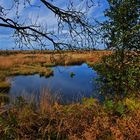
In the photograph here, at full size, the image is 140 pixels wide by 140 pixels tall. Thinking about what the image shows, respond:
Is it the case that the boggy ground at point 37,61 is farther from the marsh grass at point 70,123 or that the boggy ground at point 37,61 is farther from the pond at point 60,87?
the marsh grass at point 70,123

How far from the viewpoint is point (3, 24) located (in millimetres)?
9859

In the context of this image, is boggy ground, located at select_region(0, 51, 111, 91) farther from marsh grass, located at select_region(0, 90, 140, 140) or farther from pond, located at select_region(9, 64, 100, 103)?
marsh grass, located at select_region(0, 90, 140, 140)

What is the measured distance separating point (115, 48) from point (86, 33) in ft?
49.2

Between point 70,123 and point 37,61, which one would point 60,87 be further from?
point 37,61

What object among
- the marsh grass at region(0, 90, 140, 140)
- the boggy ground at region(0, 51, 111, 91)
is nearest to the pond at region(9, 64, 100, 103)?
the boggy ground at region(0, 51, 111, 91)

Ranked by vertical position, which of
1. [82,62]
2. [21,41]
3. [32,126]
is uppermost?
[21,41]

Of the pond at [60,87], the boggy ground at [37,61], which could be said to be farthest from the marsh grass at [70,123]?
the pond at [60,87]

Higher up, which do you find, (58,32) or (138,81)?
(58,32)

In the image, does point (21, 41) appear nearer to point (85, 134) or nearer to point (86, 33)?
point (86, 33)

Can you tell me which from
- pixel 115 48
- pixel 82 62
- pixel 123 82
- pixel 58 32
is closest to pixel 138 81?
pixel 123 82

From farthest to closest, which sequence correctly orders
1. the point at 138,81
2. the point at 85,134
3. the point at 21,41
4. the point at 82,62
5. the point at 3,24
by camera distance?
the point at 82,62, the point at 138,81, the point at 21,41, the point at 3,24, the point at 85,134

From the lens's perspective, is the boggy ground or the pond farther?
the pond

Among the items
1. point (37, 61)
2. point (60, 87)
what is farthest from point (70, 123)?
point (37, 61)

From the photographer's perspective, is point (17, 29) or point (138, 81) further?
point (138, 81)
